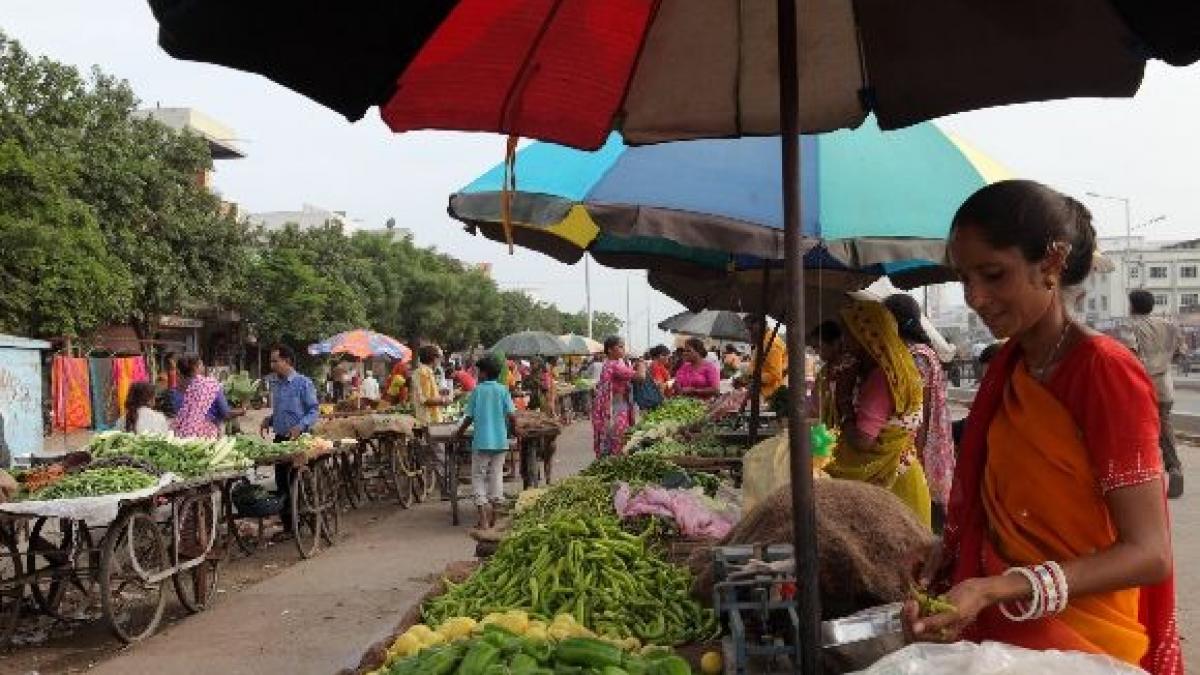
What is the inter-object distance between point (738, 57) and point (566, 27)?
23.2 inches

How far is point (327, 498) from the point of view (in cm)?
1117

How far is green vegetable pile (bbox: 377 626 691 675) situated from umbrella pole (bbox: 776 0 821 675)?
0.43m

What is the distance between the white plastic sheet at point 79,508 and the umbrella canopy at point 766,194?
320 centimetres

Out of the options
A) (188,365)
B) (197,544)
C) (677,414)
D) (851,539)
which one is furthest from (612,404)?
(851,539)

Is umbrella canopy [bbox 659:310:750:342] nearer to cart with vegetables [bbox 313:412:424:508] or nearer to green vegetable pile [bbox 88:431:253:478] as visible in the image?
cart with vegetables [bbox 313:412:424:508]

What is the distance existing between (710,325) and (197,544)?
14.1 meters

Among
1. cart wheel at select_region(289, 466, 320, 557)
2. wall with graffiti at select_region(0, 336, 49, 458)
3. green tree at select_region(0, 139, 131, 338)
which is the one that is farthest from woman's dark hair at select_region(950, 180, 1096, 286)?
green tree at select_region(0, 139, 131, 338)

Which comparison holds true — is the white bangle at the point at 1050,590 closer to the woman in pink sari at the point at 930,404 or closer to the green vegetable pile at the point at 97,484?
the woman in pink sari at the point at 930,404

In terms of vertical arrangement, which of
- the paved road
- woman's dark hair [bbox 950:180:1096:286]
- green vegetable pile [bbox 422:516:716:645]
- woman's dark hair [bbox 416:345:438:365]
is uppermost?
woman's dark hair [bbox 950:180:1096:286]

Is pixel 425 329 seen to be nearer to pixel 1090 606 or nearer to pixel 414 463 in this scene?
pixel 414 463

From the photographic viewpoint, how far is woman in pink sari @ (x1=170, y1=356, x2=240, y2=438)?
33.6ft

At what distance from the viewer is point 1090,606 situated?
197 cm

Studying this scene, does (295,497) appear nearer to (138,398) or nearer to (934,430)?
(138,398)

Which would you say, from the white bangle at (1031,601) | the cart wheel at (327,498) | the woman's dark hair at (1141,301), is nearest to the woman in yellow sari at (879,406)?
the white bangle at (1031,601)
